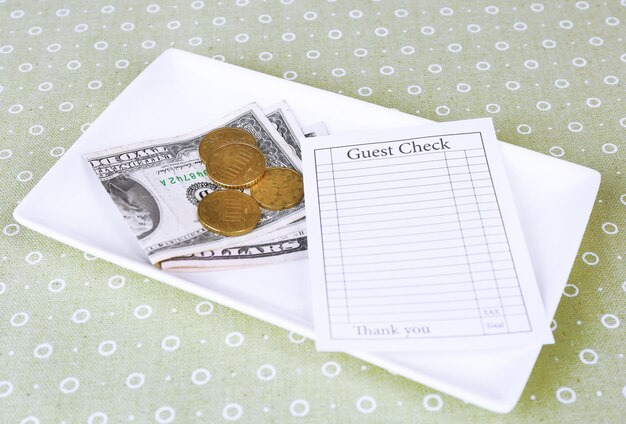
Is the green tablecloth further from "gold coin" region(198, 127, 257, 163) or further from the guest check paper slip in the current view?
"gold coin" region(198, 127, 257, 163)

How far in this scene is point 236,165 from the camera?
2.46 ft

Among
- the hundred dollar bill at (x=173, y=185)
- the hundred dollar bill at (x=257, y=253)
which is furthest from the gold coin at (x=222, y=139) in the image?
the hundred dollar bill at (x=257, y=253)

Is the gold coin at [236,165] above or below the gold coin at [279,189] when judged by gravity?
above

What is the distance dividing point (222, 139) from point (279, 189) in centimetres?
11

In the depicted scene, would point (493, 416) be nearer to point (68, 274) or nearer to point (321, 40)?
point (68, 274)

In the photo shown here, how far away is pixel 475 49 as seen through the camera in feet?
3.20

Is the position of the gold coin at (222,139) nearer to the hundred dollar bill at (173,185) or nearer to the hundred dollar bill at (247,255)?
the hundred dollar bill at (173,185)

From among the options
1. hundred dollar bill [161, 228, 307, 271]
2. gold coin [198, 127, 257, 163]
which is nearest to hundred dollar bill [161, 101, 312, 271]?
hundred dollar bill [161, 228, 307, 271]

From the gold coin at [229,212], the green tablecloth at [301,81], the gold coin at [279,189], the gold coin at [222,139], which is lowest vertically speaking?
the green tablecloth at [301,81]

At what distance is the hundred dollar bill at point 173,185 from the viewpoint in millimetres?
678

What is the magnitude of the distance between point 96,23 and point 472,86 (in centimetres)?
58

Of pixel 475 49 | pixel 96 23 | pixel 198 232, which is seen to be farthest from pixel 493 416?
pixel 96 23

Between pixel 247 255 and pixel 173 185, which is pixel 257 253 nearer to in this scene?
pixel 247 255

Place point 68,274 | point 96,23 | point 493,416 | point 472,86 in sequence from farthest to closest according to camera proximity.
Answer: point 96,23 → point 472,86 → point 68,274 → point 493,416
